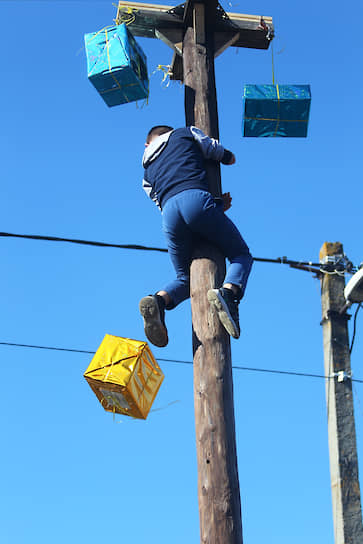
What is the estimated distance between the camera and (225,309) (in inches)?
187

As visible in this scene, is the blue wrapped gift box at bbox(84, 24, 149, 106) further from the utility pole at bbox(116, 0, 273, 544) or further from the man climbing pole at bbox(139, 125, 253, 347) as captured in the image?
the man climbing pole at bbox(139, 125, 253, 347)

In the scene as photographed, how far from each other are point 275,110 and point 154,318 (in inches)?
84.4

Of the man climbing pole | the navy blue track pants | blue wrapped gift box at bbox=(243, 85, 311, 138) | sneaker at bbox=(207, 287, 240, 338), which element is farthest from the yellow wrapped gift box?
blue wrapped gift box at bbox=(243, 85, 311, 138)

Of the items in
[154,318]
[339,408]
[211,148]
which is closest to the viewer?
[154,318]

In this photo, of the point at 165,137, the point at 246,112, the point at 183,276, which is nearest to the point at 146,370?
the point at 183,276

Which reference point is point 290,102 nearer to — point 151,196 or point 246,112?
point 246,112

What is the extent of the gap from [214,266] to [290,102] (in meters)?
1.76

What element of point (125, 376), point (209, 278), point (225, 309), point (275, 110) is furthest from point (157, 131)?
point (125, 376)

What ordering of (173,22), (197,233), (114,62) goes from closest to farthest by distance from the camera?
(197,233) → (114,62) → (173,22)

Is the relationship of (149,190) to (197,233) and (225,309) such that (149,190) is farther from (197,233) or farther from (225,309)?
(225,309)

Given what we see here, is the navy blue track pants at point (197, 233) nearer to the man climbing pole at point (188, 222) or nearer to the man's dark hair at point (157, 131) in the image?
the man climbing pole at point (188, 222)

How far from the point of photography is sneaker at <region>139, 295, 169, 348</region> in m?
5.00

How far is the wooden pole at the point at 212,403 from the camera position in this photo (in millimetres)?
4406

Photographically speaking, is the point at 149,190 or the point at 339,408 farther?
the point at 339,408
